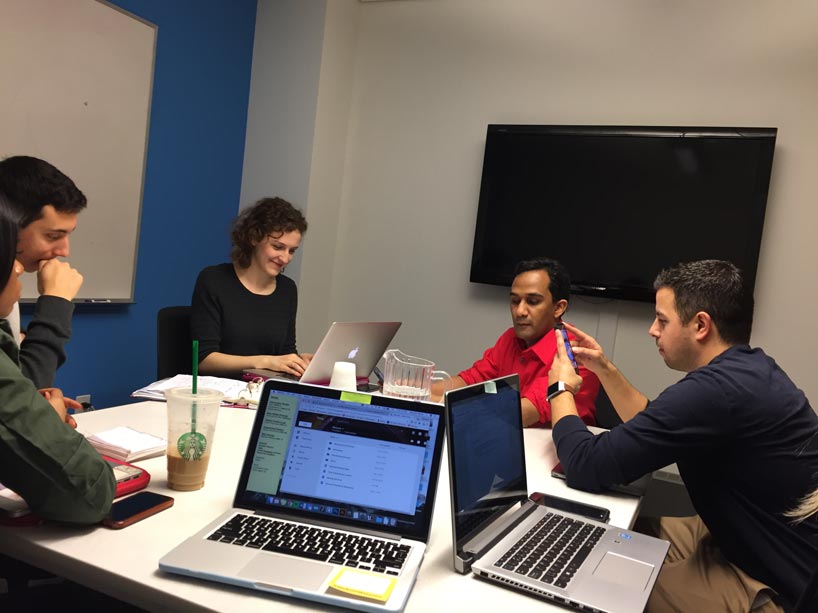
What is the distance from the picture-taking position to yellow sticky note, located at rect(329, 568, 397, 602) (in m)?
0.92

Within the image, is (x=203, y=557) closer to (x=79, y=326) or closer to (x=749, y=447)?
(x=749, y=447)

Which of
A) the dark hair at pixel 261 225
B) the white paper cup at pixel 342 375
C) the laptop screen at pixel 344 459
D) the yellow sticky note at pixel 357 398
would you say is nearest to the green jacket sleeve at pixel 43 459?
the laptop screen at pixel 344 459

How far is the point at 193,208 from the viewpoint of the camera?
372cm

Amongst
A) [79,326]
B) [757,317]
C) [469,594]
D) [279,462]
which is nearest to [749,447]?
[469,594]

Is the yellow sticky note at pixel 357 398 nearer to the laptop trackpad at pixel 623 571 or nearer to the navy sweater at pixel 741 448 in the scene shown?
the laptop trackpad at pixel 623 571

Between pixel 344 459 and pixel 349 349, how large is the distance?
930mm

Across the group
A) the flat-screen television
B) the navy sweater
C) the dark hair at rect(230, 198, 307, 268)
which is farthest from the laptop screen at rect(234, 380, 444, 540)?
the flat-screen television

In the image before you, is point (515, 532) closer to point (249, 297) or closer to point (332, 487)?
point (332, 487)

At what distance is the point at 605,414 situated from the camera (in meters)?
2.48

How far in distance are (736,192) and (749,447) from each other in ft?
6.77

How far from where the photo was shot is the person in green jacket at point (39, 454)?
950mm

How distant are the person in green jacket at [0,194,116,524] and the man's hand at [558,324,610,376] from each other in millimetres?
1418

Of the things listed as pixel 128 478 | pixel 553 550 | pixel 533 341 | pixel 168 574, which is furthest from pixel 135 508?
pixel 533 341

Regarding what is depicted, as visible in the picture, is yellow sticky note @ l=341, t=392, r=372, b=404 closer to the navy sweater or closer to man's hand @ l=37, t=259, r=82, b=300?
the navy sweater
